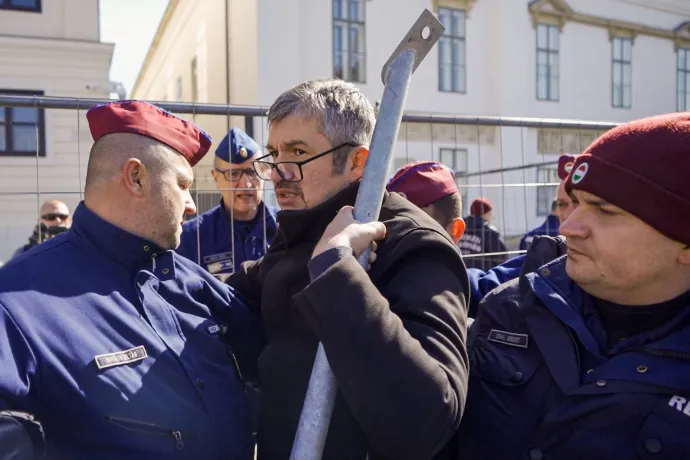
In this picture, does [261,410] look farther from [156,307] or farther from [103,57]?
[103,57]

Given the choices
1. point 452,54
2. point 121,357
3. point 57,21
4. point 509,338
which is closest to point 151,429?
point 121,357

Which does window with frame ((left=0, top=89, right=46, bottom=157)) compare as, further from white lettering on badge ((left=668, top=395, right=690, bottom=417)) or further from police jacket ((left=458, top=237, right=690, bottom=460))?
white lettering on badge ((left=668, top=395, right=690, bottom=417))

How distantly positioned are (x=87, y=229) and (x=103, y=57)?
38.3 ft

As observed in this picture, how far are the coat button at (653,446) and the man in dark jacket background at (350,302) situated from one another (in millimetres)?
420

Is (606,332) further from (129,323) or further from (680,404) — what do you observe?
(129,323)

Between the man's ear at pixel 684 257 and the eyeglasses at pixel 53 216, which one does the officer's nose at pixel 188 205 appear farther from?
the eyeglasses at pixel 53 216

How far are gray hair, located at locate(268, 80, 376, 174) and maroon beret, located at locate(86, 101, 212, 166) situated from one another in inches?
12.7

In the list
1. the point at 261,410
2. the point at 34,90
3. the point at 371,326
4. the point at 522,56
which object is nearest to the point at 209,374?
the point at 261,410

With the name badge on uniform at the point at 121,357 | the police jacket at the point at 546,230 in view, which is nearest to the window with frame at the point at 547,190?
the police jacket at the point at 546,230

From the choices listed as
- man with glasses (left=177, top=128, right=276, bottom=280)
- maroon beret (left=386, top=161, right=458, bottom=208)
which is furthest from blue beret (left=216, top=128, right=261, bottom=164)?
maroon beret (left=386, top=161, right=458, bottom=208)

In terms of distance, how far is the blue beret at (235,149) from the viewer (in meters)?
3.83

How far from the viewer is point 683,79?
22234 mm

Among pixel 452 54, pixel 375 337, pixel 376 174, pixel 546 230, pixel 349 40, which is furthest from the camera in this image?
pixel 452 54

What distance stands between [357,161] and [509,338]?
0.69 metres
